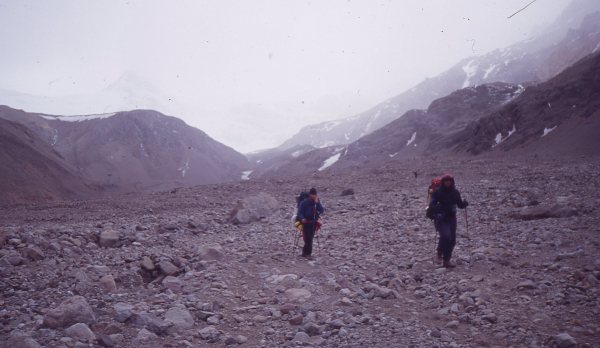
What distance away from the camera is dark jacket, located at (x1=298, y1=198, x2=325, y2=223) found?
37.9 feet

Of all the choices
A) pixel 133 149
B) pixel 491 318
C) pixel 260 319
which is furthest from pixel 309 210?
pixel 133 149

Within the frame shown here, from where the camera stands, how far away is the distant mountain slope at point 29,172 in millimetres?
51531

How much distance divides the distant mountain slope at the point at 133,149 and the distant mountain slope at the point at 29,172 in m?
19.5

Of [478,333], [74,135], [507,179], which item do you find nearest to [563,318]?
[478,333]

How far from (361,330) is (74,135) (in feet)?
409

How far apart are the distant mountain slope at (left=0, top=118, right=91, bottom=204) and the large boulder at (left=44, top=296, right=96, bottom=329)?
4984 cm

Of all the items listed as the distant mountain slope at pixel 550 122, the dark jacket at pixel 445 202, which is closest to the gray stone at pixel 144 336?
the dark jacket at pixel 445 202

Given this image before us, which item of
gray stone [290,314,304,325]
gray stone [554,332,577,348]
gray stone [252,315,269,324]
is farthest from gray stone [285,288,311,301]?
gray stone [554,332,577,348]

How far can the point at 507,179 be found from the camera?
2261cm

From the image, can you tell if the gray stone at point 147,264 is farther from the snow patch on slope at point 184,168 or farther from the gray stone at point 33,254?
the snow patch on slope at point 184,168

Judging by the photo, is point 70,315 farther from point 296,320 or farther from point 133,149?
point 133,149

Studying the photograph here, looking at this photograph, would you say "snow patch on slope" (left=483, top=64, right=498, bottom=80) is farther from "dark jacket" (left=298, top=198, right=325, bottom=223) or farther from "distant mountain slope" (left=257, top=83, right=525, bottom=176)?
"dark jacket" (left=298, top=198, right=325, bottom=223)

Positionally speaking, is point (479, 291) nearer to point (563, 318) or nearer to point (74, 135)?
point (563, 318)

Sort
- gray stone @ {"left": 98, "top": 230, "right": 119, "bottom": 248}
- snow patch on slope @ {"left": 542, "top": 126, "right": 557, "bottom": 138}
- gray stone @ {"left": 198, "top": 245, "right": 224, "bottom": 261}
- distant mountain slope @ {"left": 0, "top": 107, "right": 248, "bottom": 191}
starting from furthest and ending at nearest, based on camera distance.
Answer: distant mountain slope @ {"left": 0, "top": 107, "right": 248, "bottom": 191}, snow patch on slope @ {"left": 542, "top": 126, "right": 557, "bottom": 138}, gray stone @ {"left": 98, "top": 230, "right": 119, "bottom": 248}, gray stone @ {"left": 198, "top": 245, "right": 224, "bottom": 261}
